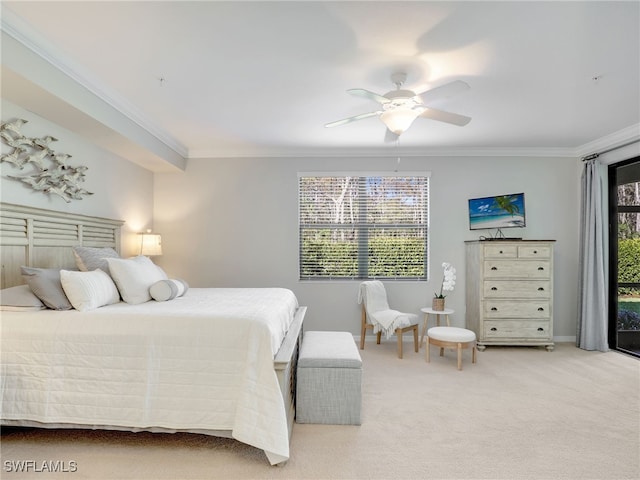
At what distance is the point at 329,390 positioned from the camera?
9.16 ft

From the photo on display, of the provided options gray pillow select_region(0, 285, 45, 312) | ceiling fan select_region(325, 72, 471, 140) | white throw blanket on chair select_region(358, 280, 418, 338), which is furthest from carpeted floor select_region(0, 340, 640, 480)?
ceiling fan select_region(325, 72, 471, 140)

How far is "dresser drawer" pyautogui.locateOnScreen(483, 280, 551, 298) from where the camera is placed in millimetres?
4754

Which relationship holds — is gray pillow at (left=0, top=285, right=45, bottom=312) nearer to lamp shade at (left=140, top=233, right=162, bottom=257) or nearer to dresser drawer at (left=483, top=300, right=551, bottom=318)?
lamp shade at (left=140, top=233, right=162, bottom=257)

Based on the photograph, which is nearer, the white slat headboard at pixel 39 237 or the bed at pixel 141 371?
the bed at pixel 141 371

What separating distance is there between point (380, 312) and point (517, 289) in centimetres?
167

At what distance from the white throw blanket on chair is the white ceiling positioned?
75.2 inches

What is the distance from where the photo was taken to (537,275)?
476 cm

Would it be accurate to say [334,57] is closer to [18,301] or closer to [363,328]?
[18,301]

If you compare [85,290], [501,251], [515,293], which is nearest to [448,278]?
[501,251]

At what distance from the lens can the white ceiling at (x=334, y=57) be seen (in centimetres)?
219

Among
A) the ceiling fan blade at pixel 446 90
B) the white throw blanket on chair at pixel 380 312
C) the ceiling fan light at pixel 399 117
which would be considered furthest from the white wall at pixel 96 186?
the ceiling fan blade at pixel 446 90

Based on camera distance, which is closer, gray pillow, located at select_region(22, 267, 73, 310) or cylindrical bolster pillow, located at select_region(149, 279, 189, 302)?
gray pillow, located at select_region(22, 267, 73, 310)

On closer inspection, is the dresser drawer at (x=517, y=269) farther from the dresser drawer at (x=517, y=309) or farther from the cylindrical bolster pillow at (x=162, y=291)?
the cylindrical bolster pillow at (x=162, y=291)

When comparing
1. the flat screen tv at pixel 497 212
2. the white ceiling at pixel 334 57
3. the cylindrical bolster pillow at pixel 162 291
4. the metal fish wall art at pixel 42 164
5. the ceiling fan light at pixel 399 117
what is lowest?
the cylindrical bolster pillow at pixel 162 291
